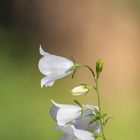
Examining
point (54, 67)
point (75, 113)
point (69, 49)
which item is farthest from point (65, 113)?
point (69, 49)

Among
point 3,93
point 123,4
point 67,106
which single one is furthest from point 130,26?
point 67,106

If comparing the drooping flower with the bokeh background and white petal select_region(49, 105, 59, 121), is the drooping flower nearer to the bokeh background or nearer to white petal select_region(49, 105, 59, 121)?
white petal select_region(49, 105, 59, 121)

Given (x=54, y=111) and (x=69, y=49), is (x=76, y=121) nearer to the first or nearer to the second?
(x=54, y=111)

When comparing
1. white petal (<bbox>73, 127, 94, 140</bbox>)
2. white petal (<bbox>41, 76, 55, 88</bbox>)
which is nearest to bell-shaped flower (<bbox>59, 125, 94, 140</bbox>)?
white petal (<bbox>73, 127, 94, 140</bbox>)

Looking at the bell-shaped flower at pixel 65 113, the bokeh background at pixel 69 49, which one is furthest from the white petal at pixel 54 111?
the bokeh background at pixel 69 49

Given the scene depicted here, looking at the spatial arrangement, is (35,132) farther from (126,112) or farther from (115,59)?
(115,59)

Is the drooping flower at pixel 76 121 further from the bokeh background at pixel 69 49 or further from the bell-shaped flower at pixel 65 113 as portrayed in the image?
the bokeh background at pixel 69 49

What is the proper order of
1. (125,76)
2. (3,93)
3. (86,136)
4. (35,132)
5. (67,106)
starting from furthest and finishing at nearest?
(125,76), (3,93), (35,132), (67,106), (86,136)

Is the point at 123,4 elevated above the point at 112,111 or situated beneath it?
elevated above
